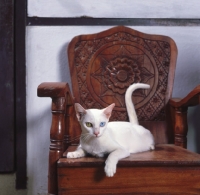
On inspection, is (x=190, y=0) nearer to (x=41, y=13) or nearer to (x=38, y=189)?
(x=41, y=13)

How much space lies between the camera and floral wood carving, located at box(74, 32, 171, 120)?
1688 mm

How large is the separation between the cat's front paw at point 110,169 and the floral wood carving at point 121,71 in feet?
1.97

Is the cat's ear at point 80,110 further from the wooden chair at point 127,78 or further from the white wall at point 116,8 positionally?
the white wall at point 116,8

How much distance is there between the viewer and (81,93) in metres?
1.68

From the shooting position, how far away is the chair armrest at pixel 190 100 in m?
1.34

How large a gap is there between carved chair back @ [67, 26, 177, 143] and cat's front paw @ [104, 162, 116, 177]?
1.96 feet

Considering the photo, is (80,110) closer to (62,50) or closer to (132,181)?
(132,181)

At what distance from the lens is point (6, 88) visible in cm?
Answer: 180

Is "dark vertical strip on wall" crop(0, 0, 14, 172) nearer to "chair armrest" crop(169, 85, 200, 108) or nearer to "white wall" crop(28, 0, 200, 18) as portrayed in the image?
"white wall" crop(28, 0, 200, 18)

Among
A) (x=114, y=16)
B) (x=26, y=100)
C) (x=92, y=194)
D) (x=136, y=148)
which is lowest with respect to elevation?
(x=92, y=194)

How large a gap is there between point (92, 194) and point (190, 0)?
123 cm

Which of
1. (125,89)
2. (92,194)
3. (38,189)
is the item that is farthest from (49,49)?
(92,194)

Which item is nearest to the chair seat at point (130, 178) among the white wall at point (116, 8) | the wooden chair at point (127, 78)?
the wooden chair at point (127, 78)

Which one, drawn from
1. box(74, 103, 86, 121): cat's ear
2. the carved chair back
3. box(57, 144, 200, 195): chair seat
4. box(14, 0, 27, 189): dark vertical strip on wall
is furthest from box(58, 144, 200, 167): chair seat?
box(14, 0, 27, 189): dark vertical strip on wall
